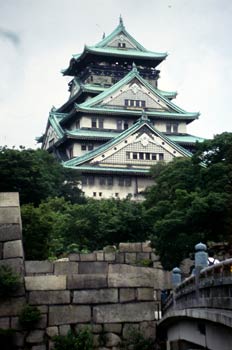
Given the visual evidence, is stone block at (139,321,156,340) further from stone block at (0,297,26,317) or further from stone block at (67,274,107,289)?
stone block at (0,297,26,317)

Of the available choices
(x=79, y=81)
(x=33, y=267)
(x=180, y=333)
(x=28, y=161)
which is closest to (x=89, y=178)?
(x=79, y=81)

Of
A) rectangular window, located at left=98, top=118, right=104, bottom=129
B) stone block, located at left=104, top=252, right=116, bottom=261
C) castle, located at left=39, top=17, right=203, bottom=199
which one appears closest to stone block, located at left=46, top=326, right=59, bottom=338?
stone block, located at left=104, top=252, right=116, bottom=261

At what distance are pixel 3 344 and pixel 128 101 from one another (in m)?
42.9

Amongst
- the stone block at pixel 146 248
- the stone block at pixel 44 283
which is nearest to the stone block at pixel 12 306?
the stone block at pixel 44 283

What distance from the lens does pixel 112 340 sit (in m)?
15.7

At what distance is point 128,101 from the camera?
5662 cm

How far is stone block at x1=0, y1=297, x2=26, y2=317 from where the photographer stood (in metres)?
15.7

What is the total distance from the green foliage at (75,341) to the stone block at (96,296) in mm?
841

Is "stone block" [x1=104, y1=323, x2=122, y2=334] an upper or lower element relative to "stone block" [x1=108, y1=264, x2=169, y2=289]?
lower

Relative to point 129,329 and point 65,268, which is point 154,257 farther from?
point 129,329

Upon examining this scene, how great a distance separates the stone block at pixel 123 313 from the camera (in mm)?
15938

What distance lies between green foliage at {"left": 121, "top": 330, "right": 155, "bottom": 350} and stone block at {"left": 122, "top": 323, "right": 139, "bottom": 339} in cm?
3

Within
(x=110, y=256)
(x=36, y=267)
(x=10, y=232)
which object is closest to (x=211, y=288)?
(x=10, y=232)

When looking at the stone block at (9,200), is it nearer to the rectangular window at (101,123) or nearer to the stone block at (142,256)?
the stone block at (142,256)
